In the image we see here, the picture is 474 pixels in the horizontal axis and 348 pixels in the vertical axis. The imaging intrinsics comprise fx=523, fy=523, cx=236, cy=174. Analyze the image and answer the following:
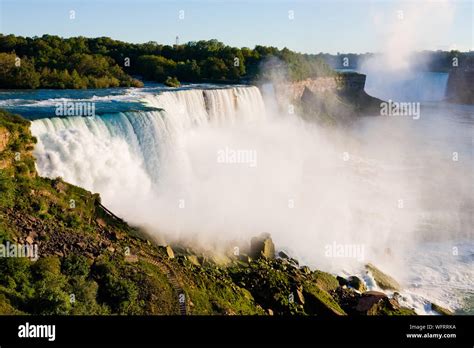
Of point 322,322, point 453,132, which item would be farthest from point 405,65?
point 322,322

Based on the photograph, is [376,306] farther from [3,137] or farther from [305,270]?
[3,137]

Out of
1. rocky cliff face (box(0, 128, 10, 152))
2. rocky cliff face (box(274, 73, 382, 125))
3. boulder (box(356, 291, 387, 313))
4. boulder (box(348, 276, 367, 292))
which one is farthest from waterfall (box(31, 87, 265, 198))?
rocky cliff face (box(274, 73, 382, 125))

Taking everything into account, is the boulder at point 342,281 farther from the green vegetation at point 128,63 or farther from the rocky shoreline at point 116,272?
the green vegetation at point 128,63

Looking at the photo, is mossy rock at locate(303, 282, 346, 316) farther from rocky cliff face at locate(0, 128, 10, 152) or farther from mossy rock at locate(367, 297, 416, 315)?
rocky cliff face at locate(0, 128, 10, 152)

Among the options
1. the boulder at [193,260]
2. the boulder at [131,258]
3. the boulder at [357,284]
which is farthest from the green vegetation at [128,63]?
the boulder at [357,284]

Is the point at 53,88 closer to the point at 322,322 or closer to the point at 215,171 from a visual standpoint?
the point at 215,171
